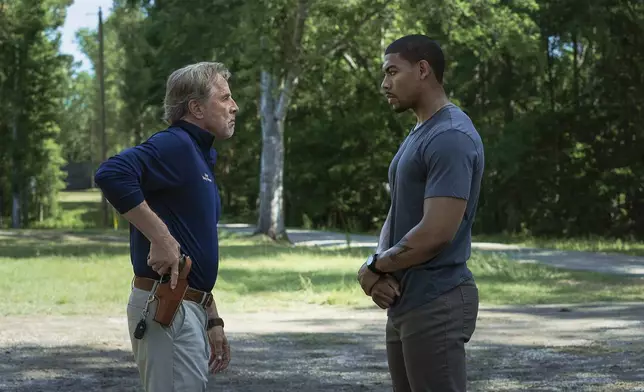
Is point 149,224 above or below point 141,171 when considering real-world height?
below

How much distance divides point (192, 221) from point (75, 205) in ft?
261

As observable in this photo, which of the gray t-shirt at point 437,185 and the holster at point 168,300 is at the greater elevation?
the gray t-shirt at point 437,185

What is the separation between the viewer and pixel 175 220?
A: 418cm

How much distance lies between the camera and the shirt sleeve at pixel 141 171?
13.2ft

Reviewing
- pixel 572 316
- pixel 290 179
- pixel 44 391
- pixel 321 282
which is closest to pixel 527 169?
pixel 290 179

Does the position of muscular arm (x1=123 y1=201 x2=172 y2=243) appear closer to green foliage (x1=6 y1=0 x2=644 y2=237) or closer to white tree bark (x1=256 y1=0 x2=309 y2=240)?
green foliage (x1=6 y1=0 x2=644 y2=237)

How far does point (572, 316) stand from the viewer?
13.2 metres

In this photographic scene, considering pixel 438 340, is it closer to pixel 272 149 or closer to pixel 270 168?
pixel 272 149

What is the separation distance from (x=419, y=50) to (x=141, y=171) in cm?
108

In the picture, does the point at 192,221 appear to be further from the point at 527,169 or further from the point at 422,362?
the point at 527,169

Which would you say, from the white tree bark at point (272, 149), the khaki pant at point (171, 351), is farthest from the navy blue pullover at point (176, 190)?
the white tree bark at point (272, 149)

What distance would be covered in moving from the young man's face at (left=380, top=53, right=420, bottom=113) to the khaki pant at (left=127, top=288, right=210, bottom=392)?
41.4 inches

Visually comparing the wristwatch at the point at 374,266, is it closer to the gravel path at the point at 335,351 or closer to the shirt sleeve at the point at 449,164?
the shirt sleeve at the point at 449,164

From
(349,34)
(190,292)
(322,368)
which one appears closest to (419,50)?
(190,292)
